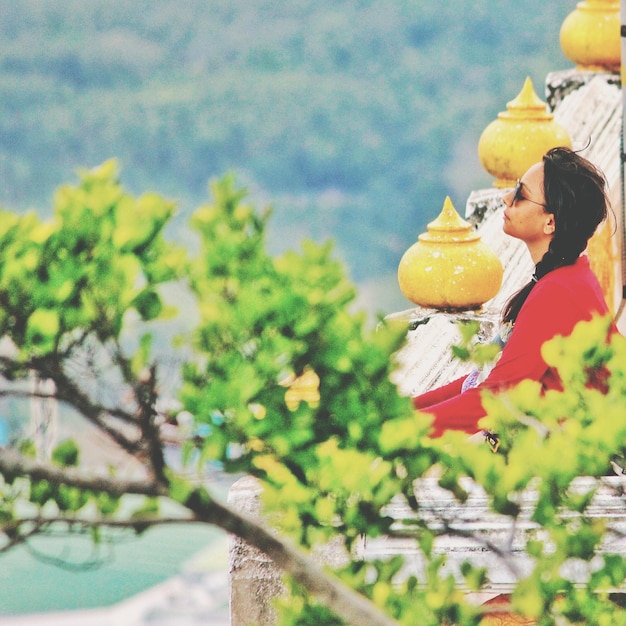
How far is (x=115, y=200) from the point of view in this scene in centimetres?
156

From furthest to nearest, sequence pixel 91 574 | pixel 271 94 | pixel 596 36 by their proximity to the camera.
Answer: pixel 271 94 → pixel 91 574 → pixel 596 36

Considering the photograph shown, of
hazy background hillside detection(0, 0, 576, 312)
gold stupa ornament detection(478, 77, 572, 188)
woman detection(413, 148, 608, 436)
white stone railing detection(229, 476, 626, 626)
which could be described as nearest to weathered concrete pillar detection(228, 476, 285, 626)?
white stone railing detection(229, 476, 626, 626)

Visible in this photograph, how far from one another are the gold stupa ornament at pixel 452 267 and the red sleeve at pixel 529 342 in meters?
1.32

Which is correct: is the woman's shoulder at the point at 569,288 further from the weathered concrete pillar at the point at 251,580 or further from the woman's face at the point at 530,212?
the weathered concrete pillar at the point at 251,580

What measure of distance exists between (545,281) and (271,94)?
81.1 feet

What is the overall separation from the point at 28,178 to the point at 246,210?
2582cm

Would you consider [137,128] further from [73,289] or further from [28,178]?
[73,289]

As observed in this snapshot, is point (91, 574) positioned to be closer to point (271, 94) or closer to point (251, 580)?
point (271, 94)

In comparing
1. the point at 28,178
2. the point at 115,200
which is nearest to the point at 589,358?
the point at 115,200

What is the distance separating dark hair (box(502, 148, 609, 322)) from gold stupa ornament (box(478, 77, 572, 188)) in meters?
2.33

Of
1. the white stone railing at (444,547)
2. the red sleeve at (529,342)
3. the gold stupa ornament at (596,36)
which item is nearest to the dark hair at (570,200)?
the red sleeve at (529,342)

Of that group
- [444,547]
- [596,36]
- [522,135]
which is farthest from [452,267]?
[596,36]

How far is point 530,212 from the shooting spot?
3.10 meters

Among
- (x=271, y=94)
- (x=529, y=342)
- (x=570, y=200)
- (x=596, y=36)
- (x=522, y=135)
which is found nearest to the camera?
(x=529, y=342)
